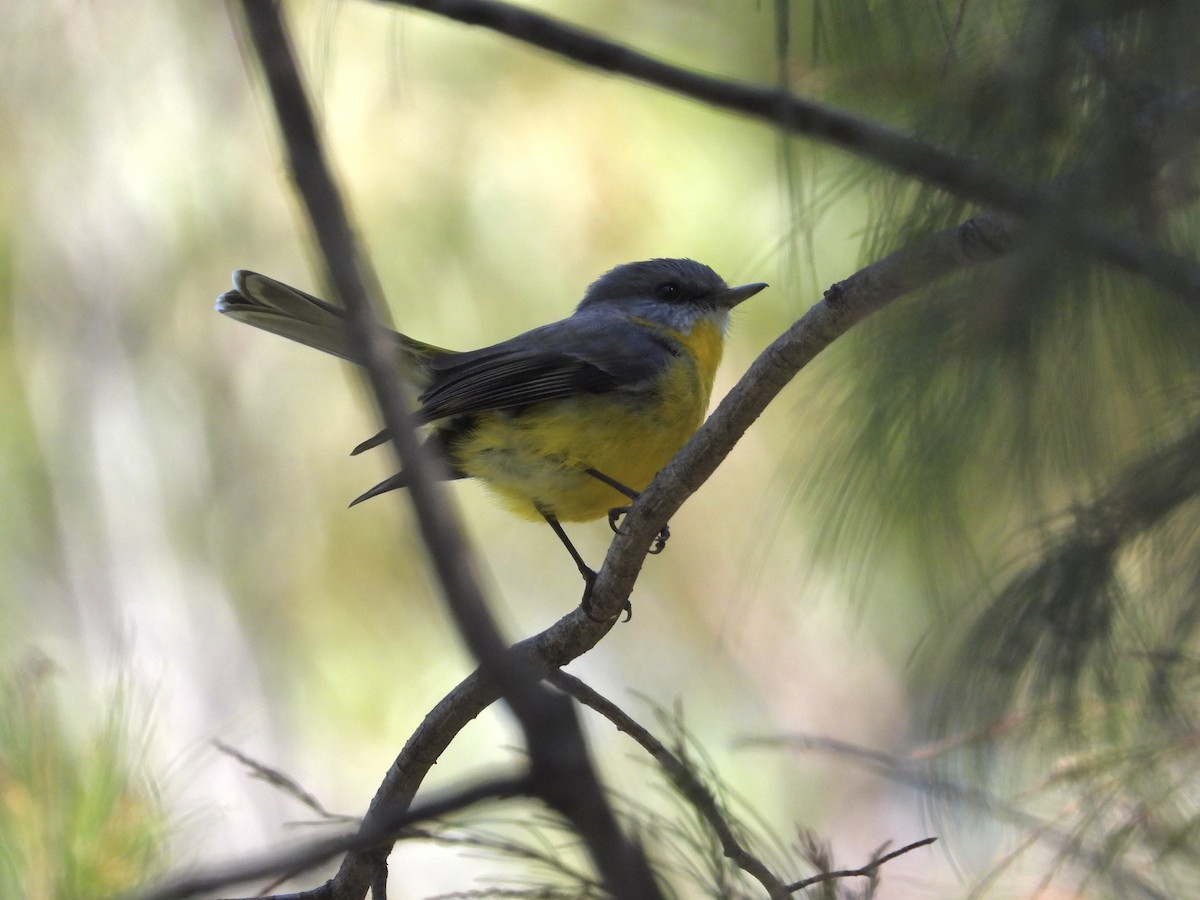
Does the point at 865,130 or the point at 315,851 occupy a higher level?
the point at 865,130

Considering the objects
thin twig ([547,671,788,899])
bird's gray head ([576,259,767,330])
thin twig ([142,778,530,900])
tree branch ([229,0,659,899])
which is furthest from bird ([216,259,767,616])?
tree branch ([229,0,659,899])

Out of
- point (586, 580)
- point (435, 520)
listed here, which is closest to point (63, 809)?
point (586, 580)

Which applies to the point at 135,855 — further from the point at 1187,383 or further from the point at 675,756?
the point at 1187,383

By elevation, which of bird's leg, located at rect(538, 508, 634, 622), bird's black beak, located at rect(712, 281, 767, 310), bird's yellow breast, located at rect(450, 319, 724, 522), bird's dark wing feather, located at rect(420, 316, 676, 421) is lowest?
bird's leg, located at rect(538, 508, 634, 622)

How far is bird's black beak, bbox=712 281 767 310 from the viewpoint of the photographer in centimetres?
443

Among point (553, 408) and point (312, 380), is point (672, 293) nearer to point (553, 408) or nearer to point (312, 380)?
point (553, 408)

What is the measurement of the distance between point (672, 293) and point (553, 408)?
0.93 metres

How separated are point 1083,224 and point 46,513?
5.92 m

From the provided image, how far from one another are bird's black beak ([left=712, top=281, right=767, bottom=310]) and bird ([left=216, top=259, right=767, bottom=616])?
395 mm

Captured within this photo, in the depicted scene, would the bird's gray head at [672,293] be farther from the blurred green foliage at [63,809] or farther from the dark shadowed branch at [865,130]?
the blurred green foliage at [63,809]

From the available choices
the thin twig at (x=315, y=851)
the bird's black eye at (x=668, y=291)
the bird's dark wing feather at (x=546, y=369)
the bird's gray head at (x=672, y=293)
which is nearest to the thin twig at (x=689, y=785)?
the thin twig at (x=315, y=851)

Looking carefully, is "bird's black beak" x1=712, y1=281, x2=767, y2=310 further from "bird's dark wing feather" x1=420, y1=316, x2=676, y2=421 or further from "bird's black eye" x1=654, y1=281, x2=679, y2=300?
"bird's dark wing feather" x1=420, y1=316, x2=676, y2=421

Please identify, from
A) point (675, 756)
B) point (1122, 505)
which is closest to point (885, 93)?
point (1122, 505)

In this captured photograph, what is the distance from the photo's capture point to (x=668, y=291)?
4641 mm
